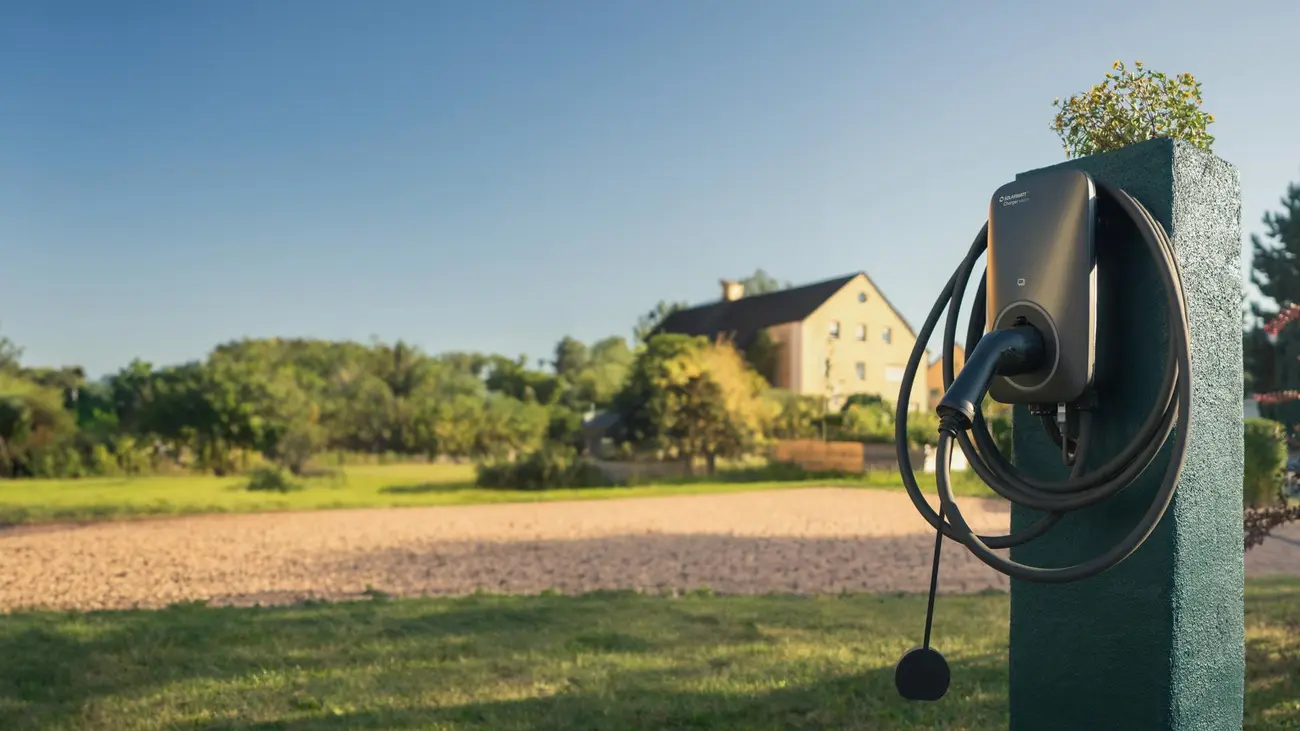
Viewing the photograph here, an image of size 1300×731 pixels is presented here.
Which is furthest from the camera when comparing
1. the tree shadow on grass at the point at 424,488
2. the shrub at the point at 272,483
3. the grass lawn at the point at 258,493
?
the tree shadow on grass at the point at 424,488

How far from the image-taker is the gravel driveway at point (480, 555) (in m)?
7.11

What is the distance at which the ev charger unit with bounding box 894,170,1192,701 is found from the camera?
1591 mm

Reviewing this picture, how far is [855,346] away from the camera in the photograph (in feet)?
99.5

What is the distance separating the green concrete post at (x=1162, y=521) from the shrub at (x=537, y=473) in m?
16.4

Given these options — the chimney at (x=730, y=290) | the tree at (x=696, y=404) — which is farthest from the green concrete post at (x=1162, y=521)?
the chimney at (x=730, y=290)

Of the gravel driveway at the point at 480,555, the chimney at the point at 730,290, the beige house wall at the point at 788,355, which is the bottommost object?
the gravel driveway at the point at 480,555

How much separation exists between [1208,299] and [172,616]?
18.1 ft

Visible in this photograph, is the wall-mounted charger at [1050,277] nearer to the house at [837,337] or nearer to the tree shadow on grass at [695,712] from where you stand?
the tree shadow on grass at [695,712]

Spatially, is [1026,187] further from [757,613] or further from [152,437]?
[152,437]

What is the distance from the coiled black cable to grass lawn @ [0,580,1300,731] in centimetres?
185

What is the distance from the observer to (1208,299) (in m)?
1.80

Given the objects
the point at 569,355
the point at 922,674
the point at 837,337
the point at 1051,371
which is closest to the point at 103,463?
the point at 837,337

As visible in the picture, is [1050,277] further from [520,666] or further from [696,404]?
[696,404]

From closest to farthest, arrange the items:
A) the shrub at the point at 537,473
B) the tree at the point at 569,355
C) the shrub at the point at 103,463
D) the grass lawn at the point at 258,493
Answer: the grass lawn at the point at 258,493, the shrub at the point at 537,473, the shrub at the point at 103,463, the tree at the point at 569,355
